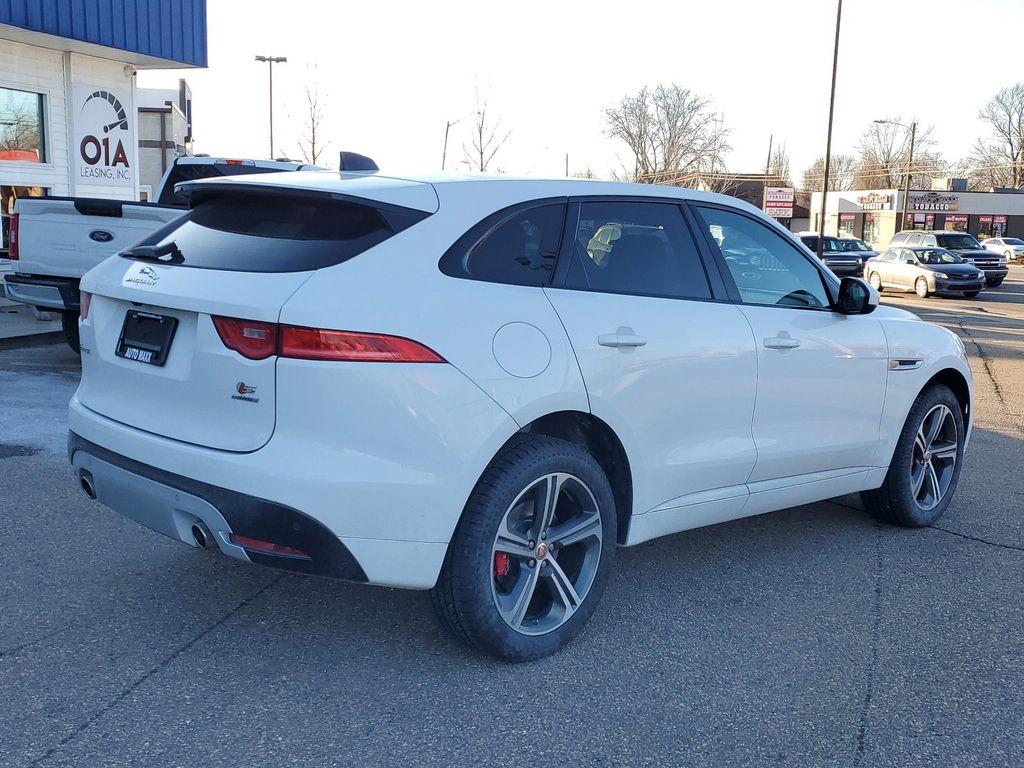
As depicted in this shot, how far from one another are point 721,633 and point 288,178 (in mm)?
2420

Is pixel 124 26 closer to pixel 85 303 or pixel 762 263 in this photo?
pixel 85 303

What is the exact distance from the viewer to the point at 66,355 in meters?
10.6

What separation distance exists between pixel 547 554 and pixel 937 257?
95.0 feet

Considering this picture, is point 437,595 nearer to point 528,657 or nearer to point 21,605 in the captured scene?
point 528,657

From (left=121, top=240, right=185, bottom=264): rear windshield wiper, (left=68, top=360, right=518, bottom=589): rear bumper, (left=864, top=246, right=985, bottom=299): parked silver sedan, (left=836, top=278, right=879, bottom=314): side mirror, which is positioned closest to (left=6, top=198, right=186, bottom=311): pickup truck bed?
(left=121, top=240, right=185, bottom=264): rear windshield wiper

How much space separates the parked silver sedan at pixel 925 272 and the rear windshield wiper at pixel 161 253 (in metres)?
28.0

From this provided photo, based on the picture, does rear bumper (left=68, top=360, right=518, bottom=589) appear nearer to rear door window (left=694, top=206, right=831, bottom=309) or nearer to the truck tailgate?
rear door window (left=694, top=206, right=831, bottom=309)

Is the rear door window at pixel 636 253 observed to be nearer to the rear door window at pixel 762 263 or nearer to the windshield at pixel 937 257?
the rear door window at pixel 762 263

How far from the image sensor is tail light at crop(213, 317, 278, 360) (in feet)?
10.1

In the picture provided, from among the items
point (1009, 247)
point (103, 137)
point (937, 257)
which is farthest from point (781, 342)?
point (1009, 247)

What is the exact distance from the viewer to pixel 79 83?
17.1m

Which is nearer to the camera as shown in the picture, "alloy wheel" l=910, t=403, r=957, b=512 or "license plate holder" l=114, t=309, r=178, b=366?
"license plate holder" l=114, t=309, r=178, b=366

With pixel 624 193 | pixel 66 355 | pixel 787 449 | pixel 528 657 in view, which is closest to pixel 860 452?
pixel 787 449

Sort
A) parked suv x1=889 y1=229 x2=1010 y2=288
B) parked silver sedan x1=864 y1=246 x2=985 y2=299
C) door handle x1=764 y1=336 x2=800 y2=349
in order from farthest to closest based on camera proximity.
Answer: parked suv x1=889 y1=229 x2=1010 y2=288 < parked silver sedan x1=864 y1=246 x2=985 y2=299 < door handle x1=764 y1=336 x2=800 y2=349
